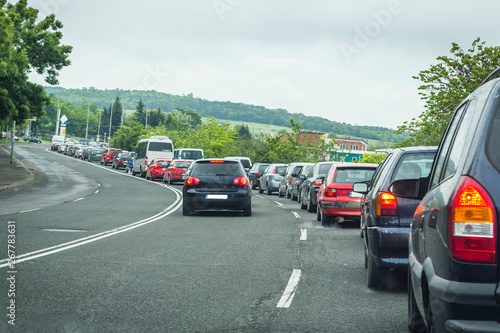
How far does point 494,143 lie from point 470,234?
1.58ft

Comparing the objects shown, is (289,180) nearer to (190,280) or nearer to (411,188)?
(190,280)

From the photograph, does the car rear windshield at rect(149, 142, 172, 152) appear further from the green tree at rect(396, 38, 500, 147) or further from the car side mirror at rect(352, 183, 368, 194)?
the car side mirror at rect(352, 183, 368, 194)

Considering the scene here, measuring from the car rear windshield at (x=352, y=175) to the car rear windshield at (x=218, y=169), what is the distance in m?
3.61

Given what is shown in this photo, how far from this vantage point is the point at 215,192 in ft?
58.7

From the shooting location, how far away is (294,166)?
28484 mm

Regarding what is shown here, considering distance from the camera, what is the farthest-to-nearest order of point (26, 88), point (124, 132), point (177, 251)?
A: point (124, 132) < point (26, 88) < point (177, 251)

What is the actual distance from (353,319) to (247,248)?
507cm

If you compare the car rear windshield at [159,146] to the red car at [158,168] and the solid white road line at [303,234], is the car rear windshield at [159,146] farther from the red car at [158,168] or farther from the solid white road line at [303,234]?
the solid white road line at [303,234]

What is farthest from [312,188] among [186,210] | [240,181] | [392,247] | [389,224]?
[392,247]

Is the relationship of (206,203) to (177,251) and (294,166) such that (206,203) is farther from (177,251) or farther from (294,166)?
(294,166)

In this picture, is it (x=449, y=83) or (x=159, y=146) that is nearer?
(x=449, y=83)

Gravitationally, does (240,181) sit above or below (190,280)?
above

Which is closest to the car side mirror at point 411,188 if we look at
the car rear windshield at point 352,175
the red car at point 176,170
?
the car rear windshield at point 352,175

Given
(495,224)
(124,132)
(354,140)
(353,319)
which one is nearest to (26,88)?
(353,319)
